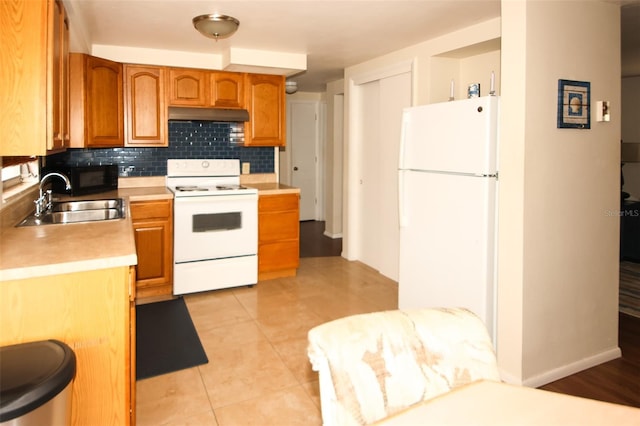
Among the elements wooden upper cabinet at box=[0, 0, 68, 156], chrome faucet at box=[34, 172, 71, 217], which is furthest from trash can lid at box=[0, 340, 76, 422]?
chrome faucet at box=[34, 172, 71, 217]

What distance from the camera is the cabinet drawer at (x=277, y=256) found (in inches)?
179

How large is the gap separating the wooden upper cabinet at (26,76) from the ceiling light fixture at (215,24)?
135cm

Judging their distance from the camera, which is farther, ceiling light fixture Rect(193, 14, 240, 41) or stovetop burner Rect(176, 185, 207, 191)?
stovetop burner Rect(176, 185, 207, 191)

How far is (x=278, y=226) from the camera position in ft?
15.0

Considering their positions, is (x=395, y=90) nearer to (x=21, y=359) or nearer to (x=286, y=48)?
(x=286, y=48)

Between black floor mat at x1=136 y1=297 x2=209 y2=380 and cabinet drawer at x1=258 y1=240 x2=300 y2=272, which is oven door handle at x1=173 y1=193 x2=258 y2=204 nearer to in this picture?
cabinet drawer at x1=258 y1=240 x2=300 y2=272

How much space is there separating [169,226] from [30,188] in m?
1.18

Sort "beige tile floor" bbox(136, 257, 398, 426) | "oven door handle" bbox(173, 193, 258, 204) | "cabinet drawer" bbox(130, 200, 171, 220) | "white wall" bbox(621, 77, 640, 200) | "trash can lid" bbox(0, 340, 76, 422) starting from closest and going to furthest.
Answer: "trash can lid" bbox(0, 340, 76, 422) → "beige tile floor" bbox(136, 257, 398, 426) → "cabinet drawer" bbox(130, 200, 171, 220) → "oven door handle" bbox(173, 193, 258, 204) → "white wall" bbox(621, 77, 640, 200)

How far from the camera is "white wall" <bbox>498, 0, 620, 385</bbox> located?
2.53 metres

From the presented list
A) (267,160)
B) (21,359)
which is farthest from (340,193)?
(21,359)

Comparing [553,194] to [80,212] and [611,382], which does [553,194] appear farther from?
[80,212]

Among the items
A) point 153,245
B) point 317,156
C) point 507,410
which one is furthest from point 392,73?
point 507,410

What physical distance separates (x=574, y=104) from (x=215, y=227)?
294 cm

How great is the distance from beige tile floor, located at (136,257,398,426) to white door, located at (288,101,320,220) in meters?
3.00
